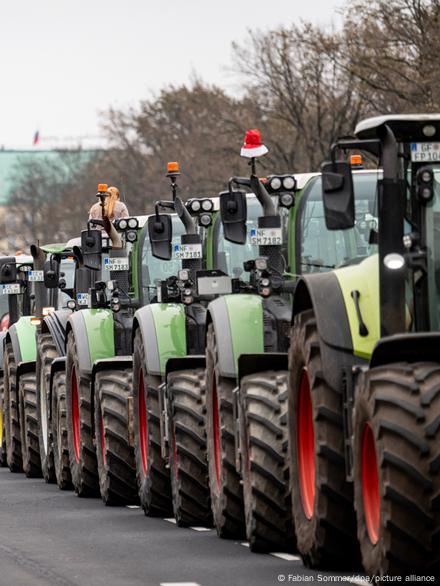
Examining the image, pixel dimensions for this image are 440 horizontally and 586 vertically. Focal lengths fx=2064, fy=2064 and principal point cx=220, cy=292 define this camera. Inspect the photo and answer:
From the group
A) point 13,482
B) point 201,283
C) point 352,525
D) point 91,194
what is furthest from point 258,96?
point 352,525

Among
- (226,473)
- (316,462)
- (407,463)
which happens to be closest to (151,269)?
(226,473)

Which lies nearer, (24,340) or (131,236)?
(131,236)

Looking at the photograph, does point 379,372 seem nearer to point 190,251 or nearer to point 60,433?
point 190,251

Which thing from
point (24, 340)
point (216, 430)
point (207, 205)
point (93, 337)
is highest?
point (207, 205)

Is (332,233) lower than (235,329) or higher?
higher

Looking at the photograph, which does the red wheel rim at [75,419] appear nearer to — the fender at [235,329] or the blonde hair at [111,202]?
the blonde hair at [111,202]

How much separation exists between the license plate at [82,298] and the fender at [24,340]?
317 centimetres

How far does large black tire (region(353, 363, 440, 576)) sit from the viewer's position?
32.4ft

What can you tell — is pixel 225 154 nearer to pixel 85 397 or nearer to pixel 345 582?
pixel 85 397

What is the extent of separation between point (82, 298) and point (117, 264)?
4.94 ft

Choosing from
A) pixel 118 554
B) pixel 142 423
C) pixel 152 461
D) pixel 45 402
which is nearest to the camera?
pixel 118 554

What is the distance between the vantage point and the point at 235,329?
14.6m

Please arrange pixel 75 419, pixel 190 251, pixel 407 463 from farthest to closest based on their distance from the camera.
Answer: pixel 75 419 < pixel 190 251 < pixel 407 463

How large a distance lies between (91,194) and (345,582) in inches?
3170
